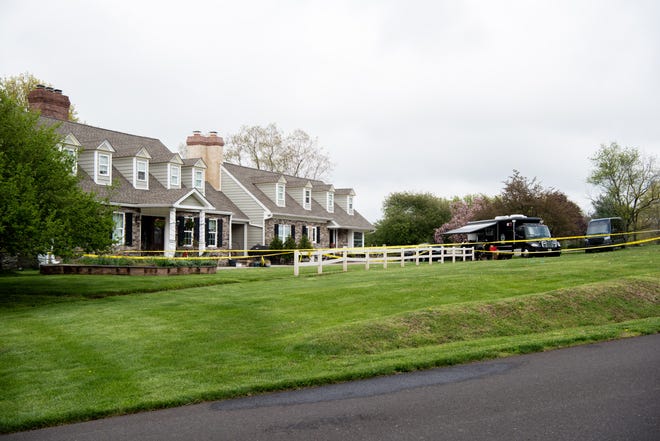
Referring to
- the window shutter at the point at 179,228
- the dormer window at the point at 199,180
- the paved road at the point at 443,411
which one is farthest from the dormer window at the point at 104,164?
the paved road at the point at 443,411

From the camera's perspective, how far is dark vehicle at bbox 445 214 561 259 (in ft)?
111

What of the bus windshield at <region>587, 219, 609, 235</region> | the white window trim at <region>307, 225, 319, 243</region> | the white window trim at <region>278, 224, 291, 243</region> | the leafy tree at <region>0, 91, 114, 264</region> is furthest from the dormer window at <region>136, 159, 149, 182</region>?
the bus windshield at <region>587, 219, 609, 235</region>

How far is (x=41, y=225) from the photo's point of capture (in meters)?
17.5

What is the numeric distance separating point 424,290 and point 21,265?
20671 mm

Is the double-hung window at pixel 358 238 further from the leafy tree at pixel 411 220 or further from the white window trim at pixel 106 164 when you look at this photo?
the white window trim at pixel 106 164

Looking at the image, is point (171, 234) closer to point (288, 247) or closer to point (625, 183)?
point (288, 247)

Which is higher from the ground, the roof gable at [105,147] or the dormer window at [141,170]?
the roof gable at [105,147]

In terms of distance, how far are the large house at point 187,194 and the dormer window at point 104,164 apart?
0.17 ft

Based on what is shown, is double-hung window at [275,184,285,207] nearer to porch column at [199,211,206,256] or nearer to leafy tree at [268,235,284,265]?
leafy tree at [268,235,284,265]

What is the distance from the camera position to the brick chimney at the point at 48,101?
33750mm

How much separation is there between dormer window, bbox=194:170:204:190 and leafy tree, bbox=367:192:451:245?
28.1m

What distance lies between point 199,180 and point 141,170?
16.3ft

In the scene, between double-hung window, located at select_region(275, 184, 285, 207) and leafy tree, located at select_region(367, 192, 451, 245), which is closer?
double-hung window, located at select_region(275, 184, 285, 207)

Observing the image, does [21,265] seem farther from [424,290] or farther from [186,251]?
[424,290]
